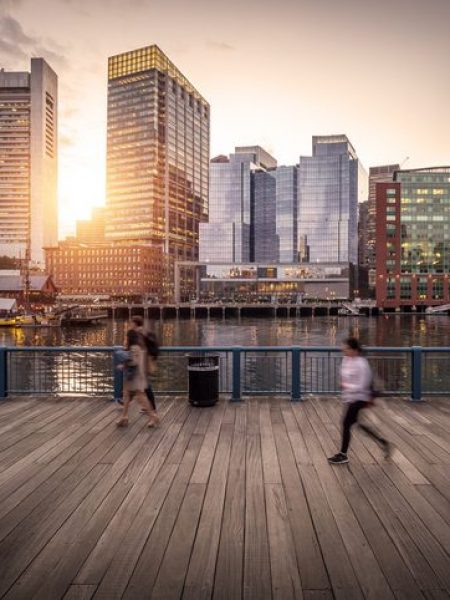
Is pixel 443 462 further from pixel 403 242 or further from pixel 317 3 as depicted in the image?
pixel 403 242

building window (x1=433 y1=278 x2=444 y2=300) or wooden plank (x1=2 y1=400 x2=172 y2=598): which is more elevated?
building window (x1=433 y1=278 x2=444 y2=300)

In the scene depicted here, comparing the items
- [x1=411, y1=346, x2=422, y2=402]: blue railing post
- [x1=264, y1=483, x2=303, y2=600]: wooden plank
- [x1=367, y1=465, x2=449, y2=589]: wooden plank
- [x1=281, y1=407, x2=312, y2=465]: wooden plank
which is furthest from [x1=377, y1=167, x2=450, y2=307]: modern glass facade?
[x1=264, y1=483, x2=303, y2=600]: wooden plank

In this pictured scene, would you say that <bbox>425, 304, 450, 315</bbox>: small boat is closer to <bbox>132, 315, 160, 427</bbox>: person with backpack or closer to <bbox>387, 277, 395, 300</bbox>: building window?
<bbox>387, 277, 395, 300</bbox>: building window

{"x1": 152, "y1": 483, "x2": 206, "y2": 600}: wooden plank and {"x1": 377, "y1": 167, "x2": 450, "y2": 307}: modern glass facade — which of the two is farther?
{"x1": 377, "y1": 167, "x2": 450, "y2": 307}: modern glass facade

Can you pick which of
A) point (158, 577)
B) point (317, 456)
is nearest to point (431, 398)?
point (317, 456)

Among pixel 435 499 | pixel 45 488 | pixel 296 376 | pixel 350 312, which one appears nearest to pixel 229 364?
pixel 296 376

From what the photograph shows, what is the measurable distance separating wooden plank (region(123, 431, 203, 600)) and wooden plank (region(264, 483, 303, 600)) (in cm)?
112

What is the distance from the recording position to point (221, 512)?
5633 mm

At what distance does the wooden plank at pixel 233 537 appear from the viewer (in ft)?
13.6

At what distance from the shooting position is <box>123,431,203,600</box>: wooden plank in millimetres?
4145

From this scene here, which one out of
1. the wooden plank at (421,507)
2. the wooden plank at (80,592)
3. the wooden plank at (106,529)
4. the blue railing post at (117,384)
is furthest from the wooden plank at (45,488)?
the wooden plank at (421,507)

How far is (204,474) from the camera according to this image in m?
6.87

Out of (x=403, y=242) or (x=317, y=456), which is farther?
(x=403, y=242)

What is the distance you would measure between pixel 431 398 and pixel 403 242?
486 feet
